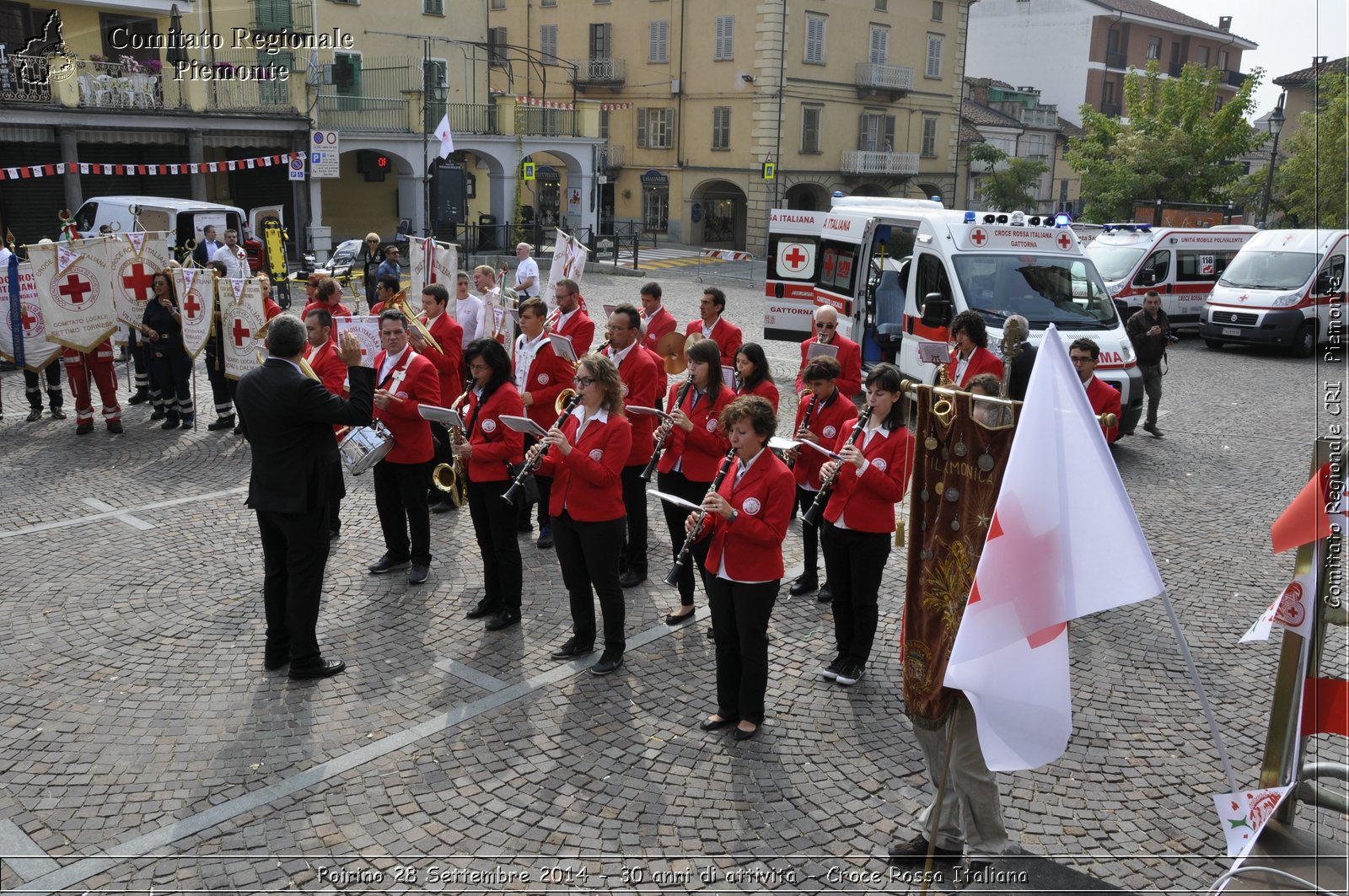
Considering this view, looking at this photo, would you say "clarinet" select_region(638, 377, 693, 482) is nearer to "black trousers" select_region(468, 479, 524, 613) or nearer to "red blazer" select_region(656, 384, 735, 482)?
"red blazer" select_region(656, 384, 735, 482)

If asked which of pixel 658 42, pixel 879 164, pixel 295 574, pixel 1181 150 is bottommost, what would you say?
pixel 295 574

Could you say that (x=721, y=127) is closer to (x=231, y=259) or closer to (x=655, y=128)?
(x=655, y=128)

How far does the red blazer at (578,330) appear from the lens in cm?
923

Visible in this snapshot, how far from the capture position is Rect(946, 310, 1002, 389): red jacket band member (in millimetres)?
8359

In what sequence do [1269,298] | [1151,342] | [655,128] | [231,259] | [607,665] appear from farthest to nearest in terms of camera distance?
[655,128], [1269,298], [231,259], [1151,342], [607,665]

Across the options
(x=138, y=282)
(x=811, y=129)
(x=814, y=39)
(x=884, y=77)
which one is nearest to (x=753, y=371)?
(x=138, y=282)

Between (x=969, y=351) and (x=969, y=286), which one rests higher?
(x=969, y=286)

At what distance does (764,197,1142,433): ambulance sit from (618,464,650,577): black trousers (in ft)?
13.6

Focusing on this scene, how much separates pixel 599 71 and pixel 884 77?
11.9 metres

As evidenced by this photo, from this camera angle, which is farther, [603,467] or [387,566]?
[387,566]

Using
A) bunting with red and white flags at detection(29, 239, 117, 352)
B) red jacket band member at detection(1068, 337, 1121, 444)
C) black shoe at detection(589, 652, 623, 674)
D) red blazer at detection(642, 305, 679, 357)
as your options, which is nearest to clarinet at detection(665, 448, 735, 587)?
black shoe at detection(589, 652, 623, 674)

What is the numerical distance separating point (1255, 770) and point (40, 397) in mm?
12725

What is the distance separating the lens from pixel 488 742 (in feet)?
19.0

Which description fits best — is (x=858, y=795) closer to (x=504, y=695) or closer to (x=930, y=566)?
(x=930, y=566)
